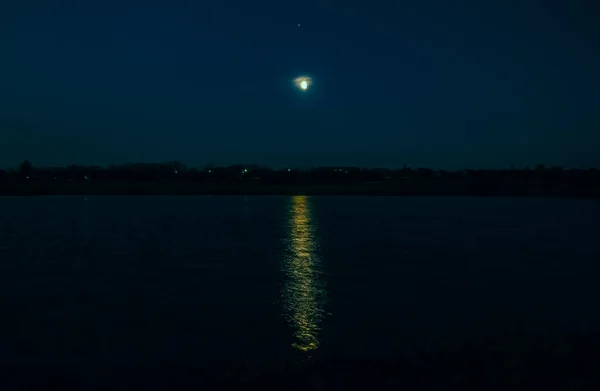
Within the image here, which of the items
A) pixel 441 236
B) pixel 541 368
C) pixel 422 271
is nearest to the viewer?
pixel 541 368

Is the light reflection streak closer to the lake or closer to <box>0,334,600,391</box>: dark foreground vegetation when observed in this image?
the lake

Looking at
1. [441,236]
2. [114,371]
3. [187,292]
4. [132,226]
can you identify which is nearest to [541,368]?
[114,371]

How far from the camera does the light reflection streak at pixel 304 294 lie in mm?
13016

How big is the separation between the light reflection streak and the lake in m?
0.05

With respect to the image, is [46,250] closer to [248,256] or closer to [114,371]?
[248,256]

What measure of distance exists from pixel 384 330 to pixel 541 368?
460 centimetres

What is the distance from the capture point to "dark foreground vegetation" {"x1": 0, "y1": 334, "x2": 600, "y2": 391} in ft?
29.4

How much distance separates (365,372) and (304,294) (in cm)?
867

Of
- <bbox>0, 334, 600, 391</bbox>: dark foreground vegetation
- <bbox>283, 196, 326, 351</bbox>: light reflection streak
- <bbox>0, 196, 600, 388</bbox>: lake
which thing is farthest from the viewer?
<bbox>283, 196, 326, 351</bbox>: light reflection streak

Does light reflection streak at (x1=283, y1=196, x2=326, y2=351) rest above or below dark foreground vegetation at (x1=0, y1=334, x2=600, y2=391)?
below

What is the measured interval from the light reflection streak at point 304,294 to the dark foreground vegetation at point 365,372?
74.5 inches

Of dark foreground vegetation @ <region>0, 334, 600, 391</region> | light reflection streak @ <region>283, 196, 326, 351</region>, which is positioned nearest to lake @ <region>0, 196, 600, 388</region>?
light reflection streak @ <region>283, 196, 326, 351</region>

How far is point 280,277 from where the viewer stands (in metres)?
21.9

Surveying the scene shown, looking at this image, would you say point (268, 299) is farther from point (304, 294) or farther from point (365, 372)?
point (365, 372)
